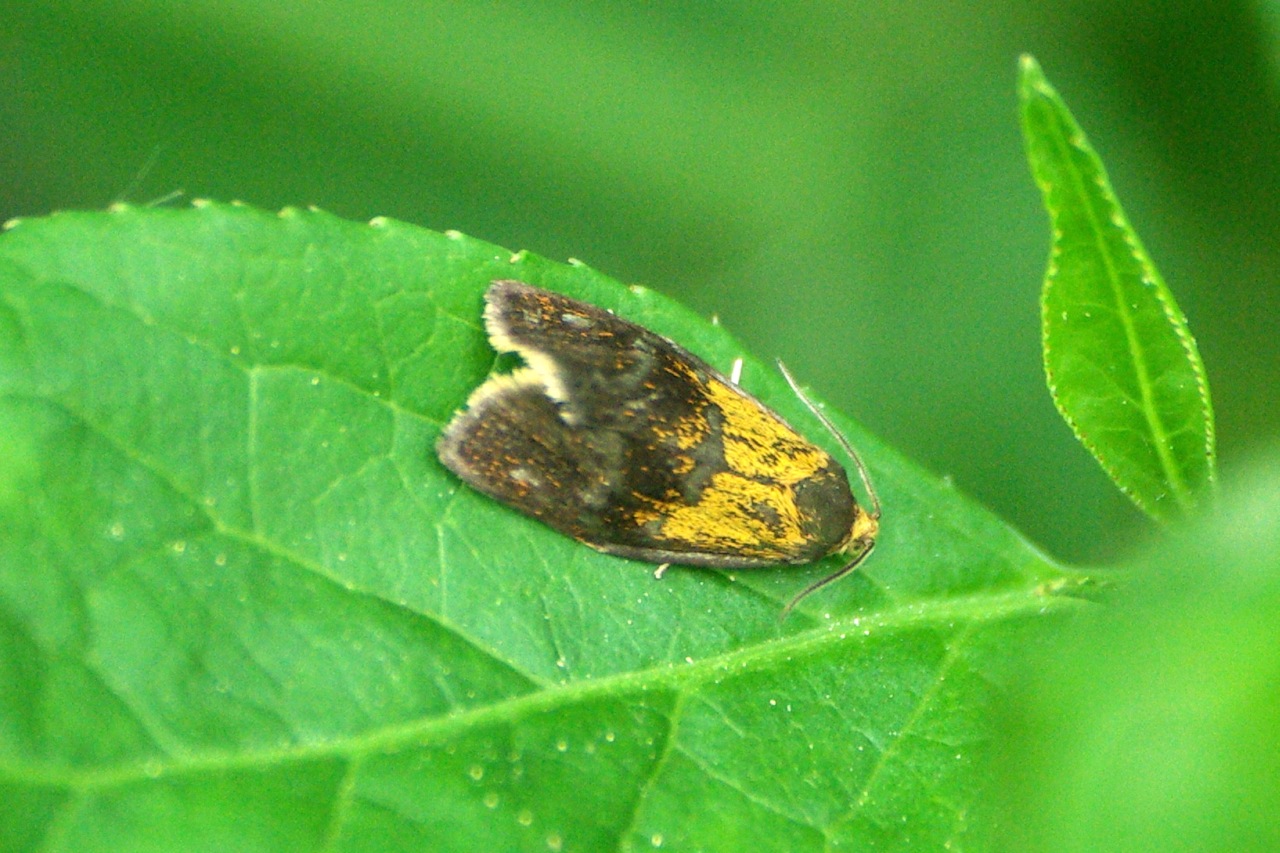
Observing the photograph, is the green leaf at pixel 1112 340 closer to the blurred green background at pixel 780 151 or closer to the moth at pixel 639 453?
the moth at pixel 639 453

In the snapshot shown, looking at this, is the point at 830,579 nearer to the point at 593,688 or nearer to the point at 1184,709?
the point at 593,688

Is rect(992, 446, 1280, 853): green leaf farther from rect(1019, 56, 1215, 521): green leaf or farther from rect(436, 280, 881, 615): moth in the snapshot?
Answer: rect(436, 280, 881, 615): moth

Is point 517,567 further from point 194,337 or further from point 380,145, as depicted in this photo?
point 380,145

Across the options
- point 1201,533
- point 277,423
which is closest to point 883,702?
point 277,423

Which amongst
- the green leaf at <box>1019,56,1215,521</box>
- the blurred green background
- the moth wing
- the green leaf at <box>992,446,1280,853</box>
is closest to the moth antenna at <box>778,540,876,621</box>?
the moth wing

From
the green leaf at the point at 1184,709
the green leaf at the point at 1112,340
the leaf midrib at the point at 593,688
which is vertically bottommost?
the leaf midrib at the point at 593,688

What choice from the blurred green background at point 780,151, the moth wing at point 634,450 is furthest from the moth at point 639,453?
the blurred green background at point 780,151
